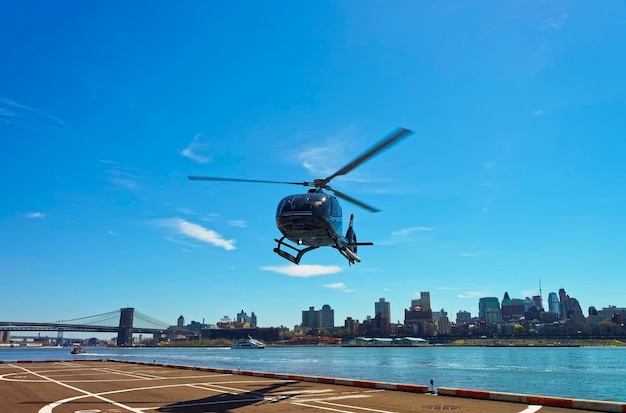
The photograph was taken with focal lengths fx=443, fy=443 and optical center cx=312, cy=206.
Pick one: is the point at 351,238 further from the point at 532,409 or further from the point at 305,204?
the point at 532,409

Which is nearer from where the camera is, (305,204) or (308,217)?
(308,217)

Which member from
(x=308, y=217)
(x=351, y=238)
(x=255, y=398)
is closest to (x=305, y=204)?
(x=308, y=217)

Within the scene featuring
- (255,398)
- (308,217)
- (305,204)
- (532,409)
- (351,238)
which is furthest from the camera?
(351,238)

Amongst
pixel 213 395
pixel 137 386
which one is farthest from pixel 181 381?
pixel 213 395

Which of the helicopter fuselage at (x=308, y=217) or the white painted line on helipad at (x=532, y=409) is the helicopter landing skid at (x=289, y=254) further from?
the white painted line on helipad at (x=532, y=409)

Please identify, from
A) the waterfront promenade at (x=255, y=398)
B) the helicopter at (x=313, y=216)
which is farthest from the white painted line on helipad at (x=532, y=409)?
the helicopter at (x=313, y=216)

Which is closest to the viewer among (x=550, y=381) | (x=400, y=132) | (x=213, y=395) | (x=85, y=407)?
(x=85, y=407)

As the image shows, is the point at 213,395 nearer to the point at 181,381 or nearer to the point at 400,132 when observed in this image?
the point at 181,381

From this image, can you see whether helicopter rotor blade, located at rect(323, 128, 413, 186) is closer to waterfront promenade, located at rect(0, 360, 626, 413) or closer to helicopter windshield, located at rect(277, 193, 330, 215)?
helicopter windshield, located at rect(277, 193, 330, 215)
